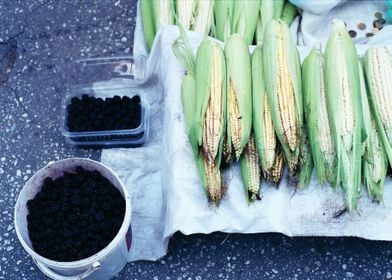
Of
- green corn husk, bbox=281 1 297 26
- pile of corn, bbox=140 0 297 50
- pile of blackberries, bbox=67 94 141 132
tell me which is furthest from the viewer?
green corn husk, bbox=281 1 297 26

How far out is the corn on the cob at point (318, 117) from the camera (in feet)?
8.09

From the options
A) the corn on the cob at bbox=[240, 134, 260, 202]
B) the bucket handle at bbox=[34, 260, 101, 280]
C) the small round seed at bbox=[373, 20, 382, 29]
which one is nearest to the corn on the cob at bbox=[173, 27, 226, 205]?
the corn on the cob at bbox=[240, 134, 260, 202]

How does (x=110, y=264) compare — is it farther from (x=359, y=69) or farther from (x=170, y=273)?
(x=359, y=69)

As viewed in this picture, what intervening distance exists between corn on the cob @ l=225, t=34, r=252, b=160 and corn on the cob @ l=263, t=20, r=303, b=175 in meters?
0.09

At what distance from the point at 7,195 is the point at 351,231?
5.20ft

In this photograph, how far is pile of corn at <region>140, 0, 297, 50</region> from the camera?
9.80 feet

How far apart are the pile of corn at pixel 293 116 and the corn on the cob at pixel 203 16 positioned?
41cm

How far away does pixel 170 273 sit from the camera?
2715 mm

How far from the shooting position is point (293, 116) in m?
2.49

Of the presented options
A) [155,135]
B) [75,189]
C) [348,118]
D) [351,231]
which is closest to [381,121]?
[348,118]

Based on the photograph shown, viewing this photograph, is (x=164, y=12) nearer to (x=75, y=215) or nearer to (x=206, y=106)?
(x=206, y=106)

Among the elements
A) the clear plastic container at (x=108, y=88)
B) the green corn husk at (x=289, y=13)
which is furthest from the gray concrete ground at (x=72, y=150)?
the green corn husk at (x=289, y=13)

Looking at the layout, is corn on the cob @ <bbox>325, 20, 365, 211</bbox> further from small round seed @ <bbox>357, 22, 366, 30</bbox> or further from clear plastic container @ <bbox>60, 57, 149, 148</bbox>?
clear plastic container @ <bbox>60, 57, 149, 148</bbox>

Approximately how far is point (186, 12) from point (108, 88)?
540 mm
